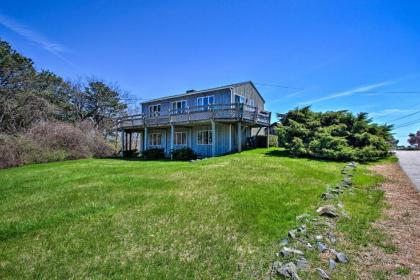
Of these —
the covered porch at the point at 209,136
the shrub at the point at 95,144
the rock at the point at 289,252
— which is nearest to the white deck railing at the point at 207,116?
the covered porch at the point at 209,136

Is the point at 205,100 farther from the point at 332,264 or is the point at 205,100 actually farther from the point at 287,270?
the point at 287,270


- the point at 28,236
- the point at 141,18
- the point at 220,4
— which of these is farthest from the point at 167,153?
the point at 28,236

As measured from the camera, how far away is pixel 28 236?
16.3 ft

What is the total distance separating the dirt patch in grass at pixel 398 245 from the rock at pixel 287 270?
3.22ft

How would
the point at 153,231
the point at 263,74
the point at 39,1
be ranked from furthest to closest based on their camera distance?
1. the point at 263,74
2. the point at 39,1
3. the point at 153,231

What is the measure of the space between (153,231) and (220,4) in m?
11.6

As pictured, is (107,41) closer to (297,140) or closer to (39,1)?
(39,1)

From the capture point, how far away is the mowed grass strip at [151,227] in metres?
3.74

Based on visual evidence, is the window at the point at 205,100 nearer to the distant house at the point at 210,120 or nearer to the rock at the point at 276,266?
the distant house at the point at 210,120

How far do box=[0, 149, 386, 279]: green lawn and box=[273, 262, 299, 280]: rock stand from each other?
229mm

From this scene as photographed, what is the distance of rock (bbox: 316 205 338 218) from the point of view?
18.5 ft

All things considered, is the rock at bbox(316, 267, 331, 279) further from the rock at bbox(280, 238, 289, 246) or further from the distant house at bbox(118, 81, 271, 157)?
the distant house at bbox(118, 81, 271, 157)

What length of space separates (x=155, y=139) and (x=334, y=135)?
58.5 feet

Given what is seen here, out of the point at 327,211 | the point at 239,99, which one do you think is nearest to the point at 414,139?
the point at 239,99
